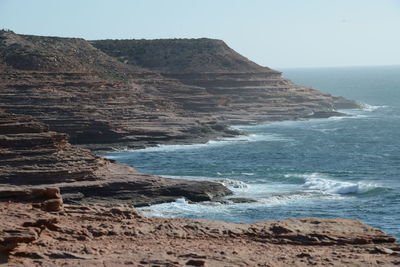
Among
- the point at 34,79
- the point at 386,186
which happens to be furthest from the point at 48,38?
the point at 386,186

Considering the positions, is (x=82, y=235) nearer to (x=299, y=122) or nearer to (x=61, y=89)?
(x=61, y=89)

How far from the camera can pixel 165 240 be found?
68.7 ft

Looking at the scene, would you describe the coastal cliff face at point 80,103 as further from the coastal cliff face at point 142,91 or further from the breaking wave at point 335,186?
the breaking wave at point 335,186

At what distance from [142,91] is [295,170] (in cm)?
4347

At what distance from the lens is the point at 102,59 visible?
362ft

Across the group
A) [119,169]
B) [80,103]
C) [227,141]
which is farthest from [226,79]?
[119,169]

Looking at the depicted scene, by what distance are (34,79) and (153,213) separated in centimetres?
4488

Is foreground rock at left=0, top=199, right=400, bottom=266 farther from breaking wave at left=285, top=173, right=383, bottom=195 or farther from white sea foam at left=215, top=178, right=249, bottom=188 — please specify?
white sea foam at left=215, top=178, right=249, bottom=188

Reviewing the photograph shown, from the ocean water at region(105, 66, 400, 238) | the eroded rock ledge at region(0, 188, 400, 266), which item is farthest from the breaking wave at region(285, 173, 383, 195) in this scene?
the eroded rock ledge at region(0, 188, 400, 266)

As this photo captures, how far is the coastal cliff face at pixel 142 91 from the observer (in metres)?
74.1

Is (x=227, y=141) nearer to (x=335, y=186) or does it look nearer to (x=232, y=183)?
(x=232, y=183)

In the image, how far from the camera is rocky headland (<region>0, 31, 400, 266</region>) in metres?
19.7

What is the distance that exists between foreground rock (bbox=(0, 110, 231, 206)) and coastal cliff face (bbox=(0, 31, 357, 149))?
27.3 meters

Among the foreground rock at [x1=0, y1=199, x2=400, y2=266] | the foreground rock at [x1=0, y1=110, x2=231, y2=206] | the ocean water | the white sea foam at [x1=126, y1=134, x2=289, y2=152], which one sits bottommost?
the white sea foam at [x1=126, y1=134, x2=289, y2=152]
